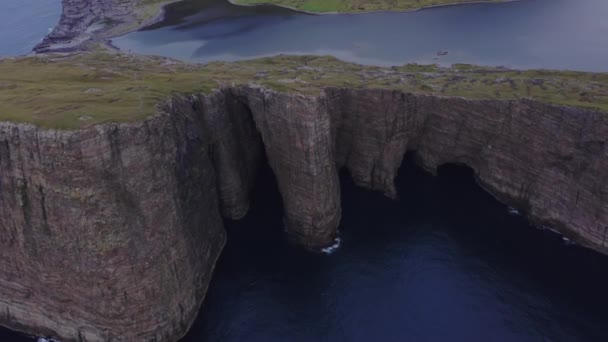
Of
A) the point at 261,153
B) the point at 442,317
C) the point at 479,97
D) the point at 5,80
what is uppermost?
the point at 5,80

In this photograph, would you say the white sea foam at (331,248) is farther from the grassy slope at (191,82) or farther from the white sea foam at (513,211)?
the white sea foam at (513,211)

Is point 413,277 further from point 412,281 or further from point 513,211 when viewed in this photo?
point 513,211

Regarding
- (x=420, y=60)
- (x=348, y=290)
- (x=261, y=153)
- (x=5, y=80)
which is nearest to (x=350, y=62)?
(x=420, y=60)

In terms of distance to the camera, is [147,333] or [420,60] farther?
[420,60]

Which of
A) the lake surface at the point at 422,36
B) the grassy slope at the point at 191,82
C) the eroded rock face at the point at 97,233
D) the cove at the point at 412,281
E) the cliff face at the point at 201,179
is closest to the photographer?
the eroded rock face at the point at 97,233

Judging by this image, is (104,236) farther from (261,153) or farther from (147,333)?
(261,153)

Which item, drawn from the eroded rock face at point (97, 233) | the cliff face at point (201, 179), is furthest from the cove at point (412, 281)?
the eroded rock face at point (97, 233)

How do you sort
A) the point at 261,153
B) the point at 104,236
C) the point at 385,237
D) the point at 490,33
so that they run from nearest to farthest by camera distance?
1. the point at 104,236
2. the point at 385,237
3. the point at 261,153
4. the point at 490,33

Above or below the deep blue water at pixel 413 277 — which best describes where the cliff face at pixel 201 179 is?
above
